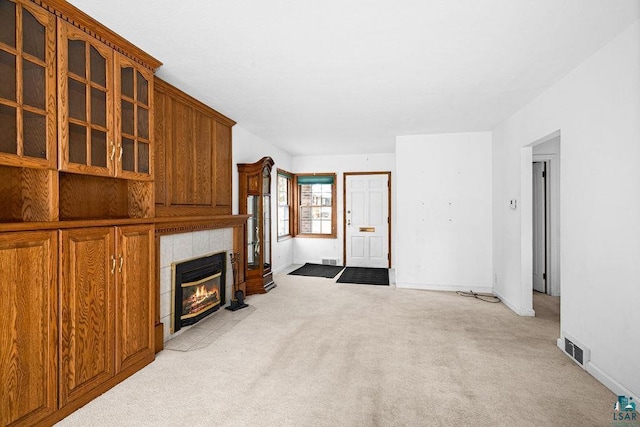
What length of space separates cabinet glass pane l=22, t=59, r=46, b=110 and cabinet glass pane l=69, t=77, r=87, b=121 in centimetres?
17

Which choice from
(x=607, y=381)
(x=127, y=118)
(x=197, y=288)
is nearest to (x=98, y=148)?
(x=127, y=118)

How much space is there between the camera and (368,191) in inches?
274

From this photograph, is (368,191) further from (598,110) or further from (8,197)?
(8,197)

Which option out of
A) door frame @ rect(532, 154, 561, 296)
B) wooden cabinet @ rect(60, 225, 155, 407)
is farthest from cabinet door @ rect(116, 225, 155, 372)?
door frame @ rect(532, 154, 561, 296)

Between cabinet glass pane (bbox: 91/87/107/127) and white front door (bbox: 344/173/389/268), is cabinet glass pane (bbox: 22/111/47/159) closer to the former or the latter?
cabinet glass pane (bbox: 91/87/107/127)

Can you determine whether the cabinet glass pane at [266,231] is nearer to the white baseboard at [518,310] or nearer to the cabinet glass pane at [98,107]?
the cabinet glass pane at [98,107]

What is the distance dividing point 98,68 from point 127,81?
9.7 inches

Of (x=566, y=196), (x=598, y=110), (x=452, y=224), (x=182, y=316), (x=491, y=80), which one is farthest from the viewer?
(x=452, y=224)

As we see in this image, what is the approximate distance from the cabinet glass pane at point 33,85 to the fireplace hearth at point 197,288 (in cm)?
182

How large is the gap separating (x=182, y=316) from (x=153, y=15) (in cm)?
276

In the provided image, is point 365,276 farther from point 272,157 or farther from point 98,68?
point 98,68

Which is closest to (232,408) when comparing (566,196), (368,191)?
(566,196)

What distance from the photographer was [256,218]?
16.4ft

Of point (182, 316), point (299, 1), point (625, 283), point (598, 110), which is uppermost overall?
point (299, 1)
